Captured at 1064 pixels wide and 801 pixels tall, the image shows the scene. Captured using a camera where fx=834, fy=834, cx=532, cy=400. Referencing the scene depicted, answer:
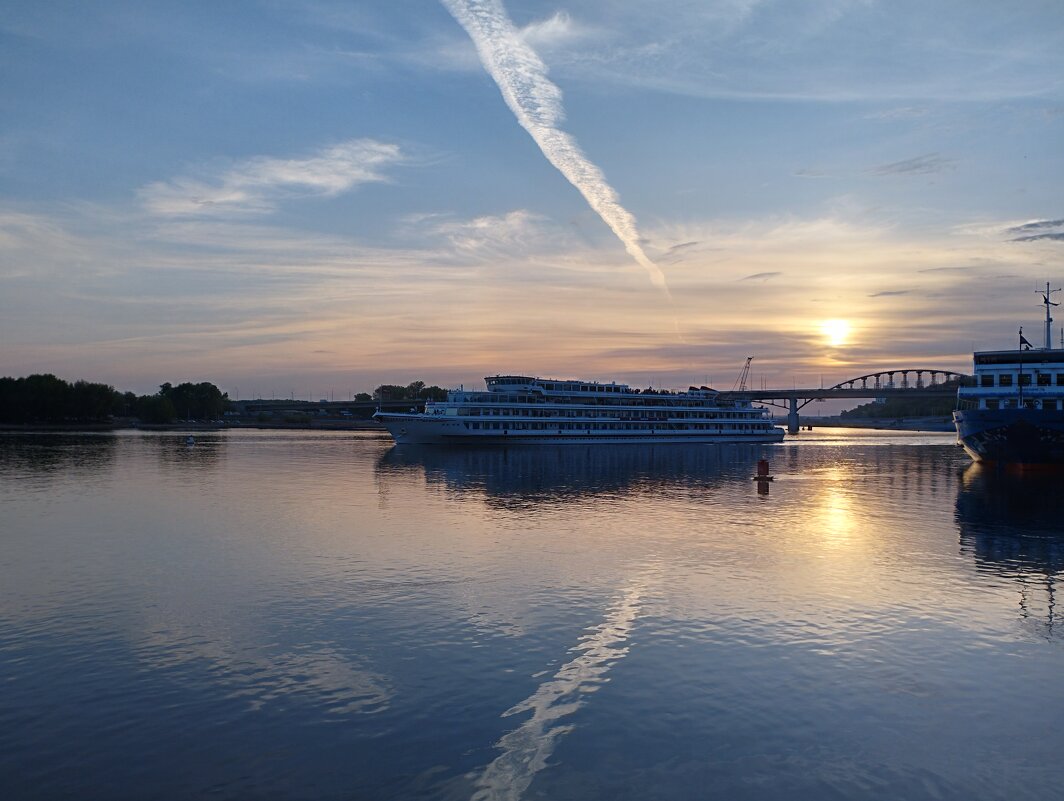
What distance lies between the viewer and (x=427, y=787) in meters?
13.4

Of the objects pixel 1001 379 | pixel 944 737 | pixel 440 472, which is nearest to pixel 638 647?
pixel 944 737

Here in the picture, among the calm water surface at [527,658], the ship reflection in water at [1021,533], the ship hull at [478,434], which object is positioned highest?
the ship hull at [478,434]

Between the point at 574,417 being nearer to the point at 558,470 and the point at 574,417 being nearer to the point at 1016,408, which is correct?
the point at 558,470

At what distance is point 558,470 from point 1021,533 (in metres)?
49.8

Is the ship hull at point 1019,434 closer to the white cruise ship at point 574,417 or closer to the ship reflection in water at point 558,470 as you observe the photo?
the ship reflection in water at point 558,470

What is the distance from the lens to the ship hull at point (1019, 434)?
79.8 meters

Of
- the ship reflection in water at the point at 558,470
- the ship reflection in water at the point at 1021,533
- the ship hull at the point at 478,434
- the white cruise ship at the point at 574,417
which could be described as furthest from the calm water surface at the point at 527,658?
the white cruise ship at the point at 574,417

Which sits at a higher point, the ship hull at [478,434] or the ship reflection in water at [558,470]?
the ship hull at [478,434]

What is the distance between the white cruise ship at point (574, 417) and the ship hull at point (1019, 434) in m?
63.8

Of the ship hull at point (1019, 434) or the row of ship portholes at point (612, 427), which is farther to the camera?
the row of ship portholes at point (612, 427)

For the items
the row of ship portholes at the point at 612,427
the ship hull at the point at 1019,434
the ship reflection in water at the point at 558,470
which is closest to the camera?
the ship reflection in water at the point at 558,470

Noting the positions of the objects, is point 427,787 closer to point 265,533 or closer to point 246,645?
point 246,645

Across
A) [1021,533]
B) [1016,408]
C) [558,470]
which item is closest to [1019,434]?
→ [1016,408]

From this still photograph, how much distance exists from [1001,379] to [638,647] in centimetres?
8408
